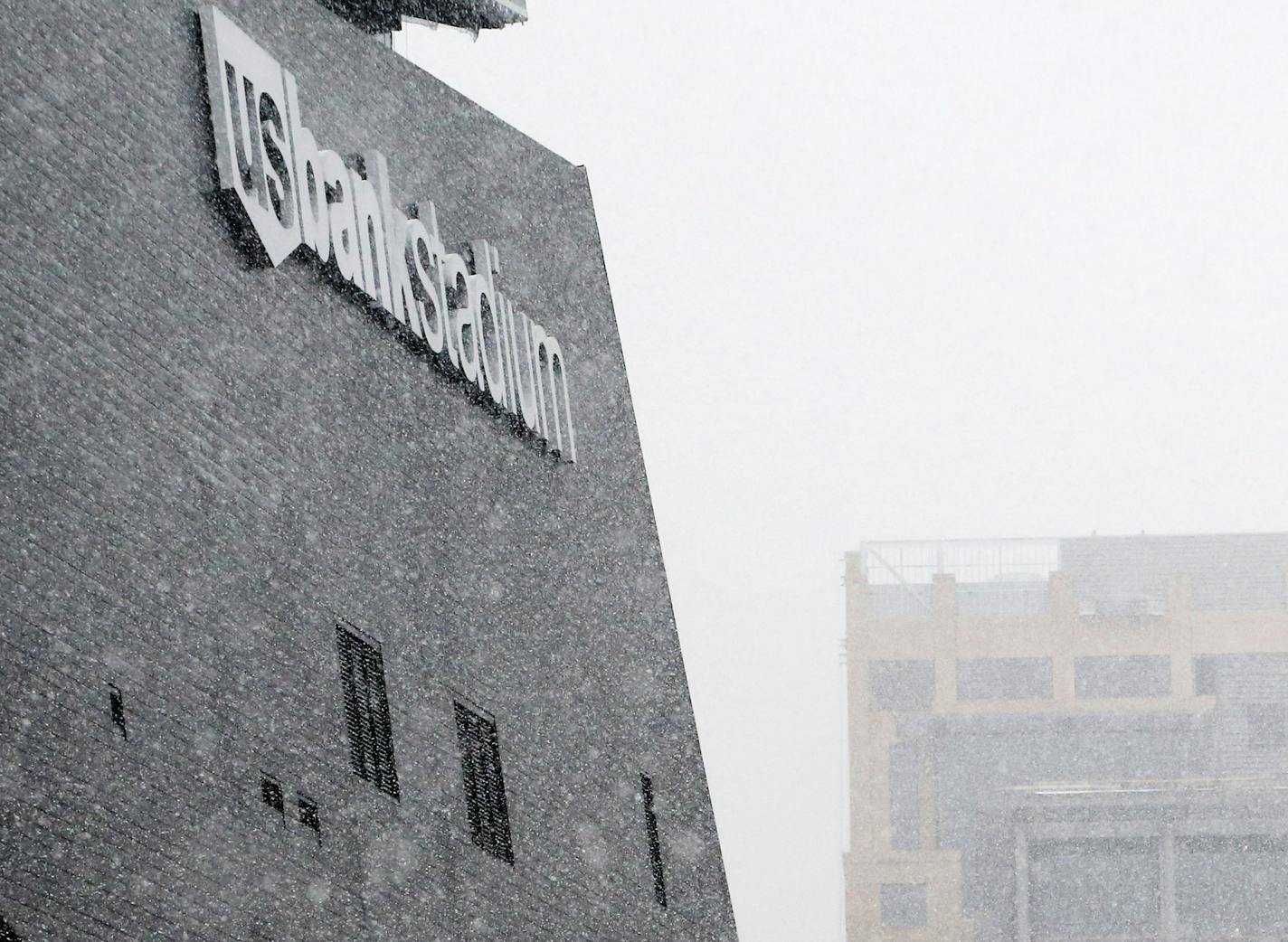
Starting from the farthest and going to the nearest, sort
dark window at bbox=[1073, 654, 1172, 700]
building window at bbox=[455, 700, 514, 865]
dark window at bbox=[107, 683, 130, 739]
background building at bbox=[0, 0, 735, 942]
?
dark window at bbox=[1073, 654, 1172, 700], building window at bbox=[455, 700, 514, 865], dark window at bbox=[107, 683, 130, 739], background building at bbox=[0, 0, 735, 942]

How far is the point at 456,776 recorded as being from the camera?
367 inches

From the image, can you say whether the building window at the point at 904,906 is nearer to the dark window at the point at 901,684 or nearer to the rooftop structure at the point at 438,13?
the dark window at the point at 901,684

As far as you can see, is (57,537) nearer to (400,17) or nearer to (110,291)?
(110,291)

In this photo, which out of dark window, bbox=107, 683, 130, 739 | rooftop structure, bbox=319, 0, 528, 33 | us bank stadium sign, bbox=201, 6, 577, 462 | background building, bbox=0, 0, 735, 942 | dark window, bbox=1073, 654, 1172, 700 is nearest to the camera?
background building, bbox=0, 0, 735, 942

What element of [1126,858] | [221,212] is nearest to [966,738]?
[1126,858]

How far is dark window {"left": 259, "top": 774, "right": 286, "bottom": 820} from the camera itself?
24.1 ft

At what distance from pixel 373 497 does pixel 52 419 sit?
2.81m

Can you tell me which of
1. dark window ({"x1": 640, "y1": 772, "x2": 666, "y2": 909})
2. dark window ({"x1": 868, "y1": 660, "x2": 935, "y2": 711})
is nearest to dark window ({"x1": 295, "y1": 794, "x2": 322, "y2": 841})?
dark window ({"x1": 640, "y1": 772, "x2": 666, "y2": 909})

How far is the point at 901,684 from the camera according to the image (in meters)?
49.1

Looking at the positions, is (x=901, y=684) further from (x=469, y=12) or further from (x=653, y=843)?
(x=653, y=843)

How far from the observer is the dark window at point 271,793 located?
7.33 meters

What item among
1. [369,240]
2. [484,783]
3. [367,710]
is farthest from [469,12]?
[367,710]

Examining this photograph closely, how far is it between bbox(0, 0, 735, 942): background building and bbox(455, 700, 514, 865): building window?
0.02 m

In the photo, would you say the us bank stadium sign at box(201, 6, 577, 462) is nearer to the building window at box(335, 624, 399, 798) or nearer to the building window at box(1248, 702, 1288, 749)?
the building window at box(335, 624, 399, 798)
